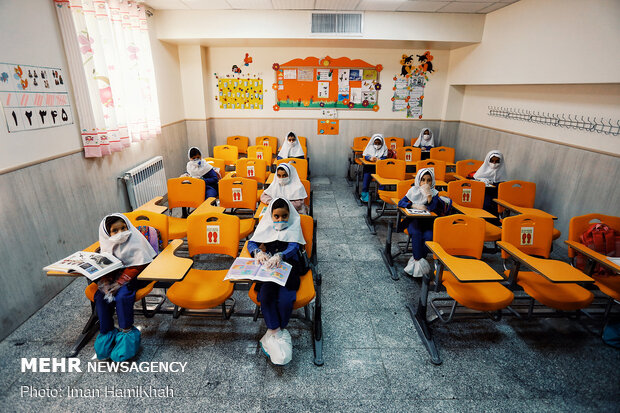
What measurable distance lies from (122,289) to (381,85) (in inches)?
269

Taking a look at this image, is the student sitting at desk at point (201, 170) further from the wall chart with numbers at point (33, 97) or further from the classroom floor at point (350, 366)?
the classroom floor at point (350, 366)

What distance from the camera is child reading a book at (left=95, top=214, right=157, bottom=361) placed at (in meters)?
2.44

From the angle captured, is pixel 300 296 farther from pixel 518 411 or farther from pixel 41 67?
pixel 41 67

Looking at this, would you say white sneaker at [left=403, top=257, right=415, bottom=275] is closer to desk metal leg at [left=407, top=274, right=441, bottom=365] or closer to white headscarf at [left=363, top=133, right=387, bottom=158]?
desk metal leg at [left=407, top=274, right=441, bottom=365]

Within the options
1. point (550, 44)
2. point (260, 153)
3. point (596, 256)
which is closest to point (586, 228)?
point (596, 256)

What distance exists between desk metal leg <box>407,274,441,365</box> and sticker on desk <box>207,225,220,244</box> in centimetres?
190

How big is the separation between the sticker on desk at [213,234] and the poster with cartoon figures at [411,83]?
607 cm

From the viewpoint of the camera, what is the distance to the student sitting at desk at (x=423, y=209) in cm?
355

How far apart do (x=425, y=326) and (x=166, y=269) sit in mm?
2265

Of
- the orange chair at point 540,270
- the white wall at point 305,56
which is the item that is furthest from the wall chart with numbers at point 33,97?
the orange chair at point 540,270

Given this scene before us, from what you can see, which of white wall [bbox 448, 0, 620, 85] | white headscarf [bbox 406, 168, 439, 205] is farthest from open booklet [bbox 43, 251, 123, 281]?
white wall [bbox 448, 0, 620, 85]

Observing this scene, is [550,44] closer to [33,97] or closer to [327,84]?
[327,84]

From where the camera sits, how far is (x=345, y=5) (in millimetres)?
5469

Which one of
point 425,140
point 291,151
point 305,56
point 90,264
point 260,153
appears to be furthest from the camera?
point 425,140
